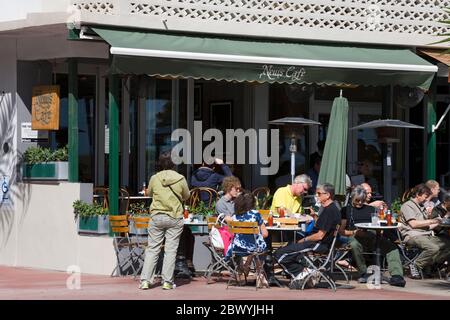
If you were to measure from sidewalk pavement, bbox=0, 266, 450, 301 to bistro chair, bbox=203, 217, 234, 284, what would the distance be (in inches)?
7.3

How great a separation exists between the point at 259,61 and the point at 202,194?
2.45 metres

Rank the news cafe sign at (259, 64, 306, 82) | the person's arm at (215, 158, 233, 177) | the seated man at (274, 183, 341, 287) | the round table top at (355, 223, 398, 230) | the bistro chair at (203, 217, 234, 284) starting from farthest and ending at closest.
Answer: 1. the person's arm at (215, 158, 233, 177)
2. the news cafe sign at (259, 64, 306, 82)
3. the round table top at (355, 223, 398, 230)
4. the bistro chair at (203, 217, 234, 284)
5. the seated man at (274, 183, 341, 287)

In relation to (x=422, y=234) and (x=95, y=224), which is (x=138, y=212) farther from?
(x=422, y=234)

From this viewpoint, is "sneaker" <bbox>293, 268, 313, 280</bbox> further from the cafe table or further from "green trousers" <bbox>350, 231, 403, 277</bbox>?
"green trousers" <bbox>350, 231, 403, 277</bbox>

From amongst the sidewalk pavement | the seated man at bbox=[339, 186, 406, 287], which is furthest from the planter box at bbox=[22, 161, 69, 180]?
the seated man at bbox=[339, 186, 406, 287]

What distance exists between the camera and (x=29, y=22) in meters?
16.1

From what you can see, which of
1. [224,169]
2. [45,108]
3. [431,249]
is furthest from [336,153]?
[45,108]

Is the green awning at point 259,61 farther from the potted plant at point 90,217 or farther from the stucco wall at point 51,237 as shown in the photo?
the stucco wall at point 51,237

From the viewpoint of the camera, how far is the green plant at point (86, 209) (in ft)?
52.7

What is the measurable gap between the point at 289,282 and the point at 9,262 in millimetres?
5234

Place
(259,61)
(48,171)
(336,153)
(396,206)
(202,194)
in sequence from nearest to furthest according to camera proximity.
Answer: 1. (336,153)
2. (259,61)
3. (48,171)
4. (202,194)
5. (396,206)

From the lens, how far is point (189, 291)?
13.9 meters

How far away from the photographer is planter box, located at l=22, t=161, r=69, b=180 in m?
16.7

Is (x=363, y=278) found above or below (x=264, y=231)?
below
